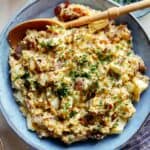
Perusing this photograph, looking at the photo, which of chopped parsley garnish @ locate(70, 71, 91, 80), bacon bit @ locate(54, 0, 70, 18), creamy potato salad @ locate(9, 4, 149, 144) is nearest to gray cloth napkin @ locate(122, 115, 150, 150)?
creamy potato salad @ locate(9, 4, 149, 144)

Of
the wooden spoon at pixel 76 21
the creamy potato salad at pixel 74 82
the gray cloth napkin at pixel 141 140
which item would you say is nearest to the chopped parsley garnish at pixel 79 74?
the creamy potato salad at pixel 74 82

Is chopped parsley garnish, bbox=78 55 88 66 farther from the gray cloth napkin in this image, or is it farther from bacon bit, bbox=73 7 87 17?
the gray cloth napkin

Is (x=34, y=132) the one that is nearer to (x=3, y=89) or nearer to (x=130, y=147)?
(x=3, y=89)

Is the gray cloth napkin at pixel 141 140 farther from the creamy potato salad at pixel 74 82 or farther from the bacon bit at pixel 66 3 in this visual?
the bacon bit at pixel 66 3

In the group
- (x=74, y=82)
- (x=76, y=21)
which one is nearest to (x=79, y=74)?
(x=74, y=82)

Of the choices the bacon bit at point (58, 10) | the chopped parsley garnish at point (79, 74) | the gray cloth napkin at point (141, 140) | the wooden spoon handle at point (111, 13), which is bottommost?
the gray cloth napkin at point (141, 140)
